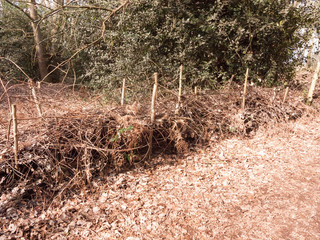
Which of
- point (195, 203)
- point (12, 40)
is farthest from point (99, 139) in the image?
point (12, 40)

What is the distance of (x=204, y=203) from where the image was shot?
400 centimetres

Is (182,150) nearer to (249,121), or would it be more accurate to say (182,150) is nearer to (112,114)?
(112,114)

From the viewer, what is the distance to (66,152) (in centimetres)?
446

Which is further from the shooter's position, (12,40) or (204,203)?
(12,40)

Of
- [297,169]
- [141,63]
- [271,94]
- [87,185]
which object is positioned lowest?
[87,185]

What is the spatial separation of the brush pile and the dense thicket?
221 cm

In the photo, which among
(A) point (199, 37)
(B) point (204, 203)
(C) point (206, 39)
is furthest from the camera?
(C) point (206, 39)

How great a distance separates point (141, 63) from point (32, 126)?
5.04m

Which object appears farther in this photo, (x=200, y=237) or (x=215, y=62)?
(x=215, y=62)

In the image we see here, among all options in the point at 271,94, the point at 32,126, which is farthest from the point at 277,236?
the point at 271,94

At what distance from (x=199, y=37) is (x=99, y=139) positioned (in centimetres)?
548

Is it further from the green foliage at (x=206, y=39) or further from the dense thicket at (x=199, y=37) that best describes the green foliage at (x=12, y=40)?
the green foliage at (x=206, y=39)

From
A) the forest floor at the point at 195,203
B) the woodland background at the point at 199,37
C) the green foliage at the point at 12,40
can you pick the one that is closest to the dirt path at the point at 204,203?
the forest floor at the point at 195,203

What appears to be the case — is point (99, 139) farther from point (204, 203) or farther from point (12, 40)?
point (12, 40)
